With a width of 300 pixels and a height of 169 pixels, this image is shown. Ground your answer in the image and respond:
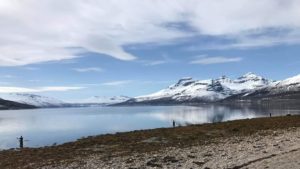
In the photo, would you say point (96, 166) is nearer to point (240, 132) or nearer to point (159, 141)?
point (159, 141)

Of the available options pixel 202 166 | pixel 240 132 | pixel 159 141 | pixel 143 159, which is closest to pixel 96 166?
pixel 143 159

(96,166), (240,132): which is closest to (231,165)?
(96,166)

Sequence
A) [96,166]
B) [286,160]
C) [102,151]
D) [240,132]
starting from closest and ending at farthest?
[286,160], [96,166], [102,151], [240,132]

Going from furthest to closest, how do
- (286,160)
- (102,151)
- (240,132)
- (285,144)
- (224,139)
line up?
1. (240,132)
2. (224,139)
3. (102,151)
4. (285,144)
5. (286,160)

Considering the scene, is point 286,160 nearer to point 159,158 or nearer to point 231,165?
point 231,165

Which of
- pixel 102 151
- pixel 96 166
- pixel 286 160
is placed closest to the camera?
pixel 286 160

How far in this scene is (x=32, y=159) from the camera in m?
33.8

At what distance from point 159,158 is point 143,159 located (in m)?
1.01

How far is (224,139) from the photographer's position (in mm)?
39250

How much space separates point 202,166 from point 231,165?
64.2 inches

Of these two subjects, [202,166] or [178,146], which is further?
[178,146]

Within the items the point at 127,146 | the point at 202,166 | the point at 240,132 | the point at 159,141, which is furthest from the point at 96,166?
Answer: the point at 240,132

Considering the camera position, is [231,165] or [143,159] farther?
[143,159]

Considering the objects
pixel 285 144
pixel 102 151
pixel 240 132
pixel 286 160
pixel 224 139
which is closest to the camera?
pixel 286 160
